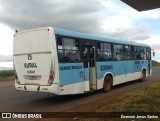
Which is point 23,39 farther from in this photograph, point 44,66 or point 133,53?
point 133,53

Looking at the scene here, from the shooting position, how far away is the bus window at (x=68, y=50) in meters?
12.2

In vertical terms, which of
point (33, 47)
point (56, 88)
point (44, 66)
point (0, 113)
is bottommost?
point (0, 113)

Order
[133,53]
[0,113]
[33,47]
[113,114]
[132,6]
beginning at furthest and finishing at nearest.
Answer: [133,53] → [33,47] → [0,113] → [113,114] → [132,6]

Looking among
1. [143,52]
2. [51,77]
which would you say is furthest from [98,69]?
[143,52]

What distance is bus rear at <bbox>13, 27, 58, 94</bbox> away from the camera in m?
11.8

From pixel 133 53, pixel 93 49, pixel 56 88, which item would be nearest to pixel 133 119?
pixel 56 88

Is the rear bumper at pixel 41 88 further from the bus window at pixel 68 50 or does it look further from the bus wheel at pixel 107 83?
the bus wheel at pixel 107 83

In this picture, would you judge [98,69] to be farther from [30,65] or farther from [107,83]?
[30,65]

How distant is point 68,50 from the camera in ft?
41.8

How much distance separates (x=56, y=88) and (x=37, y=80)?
1.08 m

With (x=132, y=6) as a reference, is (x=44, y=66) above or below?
below

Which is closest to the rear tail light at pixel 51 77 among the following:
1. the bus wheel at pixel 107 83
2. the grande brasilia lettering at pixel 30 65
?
the grande brasilia lettering at pixel 30 65

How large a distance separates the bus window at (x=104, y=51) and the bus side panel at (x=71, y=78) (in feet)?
7.25

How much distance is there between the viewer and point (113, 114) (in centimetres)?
805
